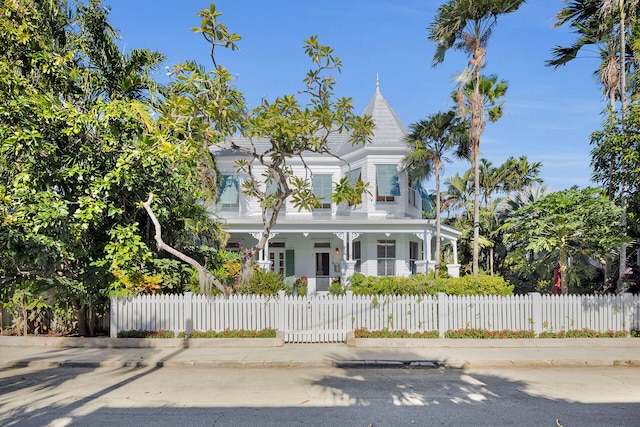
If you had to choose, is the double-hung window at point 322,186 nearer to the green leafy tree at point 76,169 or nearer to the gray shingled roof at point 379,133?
the gray shingled roof at point 379,133

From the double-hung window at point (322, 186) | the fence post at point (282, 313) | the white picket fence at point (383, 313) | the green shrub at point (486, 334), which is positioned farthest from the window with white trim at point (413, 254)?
the fence post at point (282, 313)

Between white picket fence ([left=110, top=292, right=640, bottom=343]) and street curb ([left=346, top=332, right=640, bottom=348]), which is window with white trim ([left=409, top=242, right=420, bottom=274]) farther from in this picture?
street curb ([left=346, top=332, right=640, bottom=348])

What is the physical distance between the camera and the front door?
930 inches

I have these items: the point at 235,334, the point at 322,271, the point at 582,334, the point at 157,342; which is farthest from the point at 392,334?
the point at 322,271

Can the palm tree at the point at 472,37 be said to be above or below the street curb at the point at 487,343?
above

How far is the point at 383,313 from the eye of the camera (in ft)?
39.8

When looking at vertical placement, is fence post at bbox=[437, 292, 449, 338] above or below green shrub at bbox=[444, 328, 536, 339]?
above

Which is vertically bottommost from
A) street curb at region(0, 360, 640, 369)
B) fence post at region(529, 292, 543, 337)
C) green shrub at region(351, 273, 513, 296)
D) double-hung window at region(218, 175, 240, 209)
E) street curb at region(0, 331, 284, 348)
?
street curb at region(0, 360, 640, 369)

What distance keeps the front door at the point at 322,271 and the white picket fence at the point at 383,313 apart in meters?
11.5

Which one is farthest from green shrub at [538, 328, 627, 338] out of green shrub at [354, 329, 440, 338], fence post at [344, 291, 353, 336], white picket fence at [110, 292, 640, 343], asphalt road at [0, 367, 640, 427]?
fence post at [344, 291, 353, 336]

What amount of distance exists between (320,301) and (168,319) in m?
3.93

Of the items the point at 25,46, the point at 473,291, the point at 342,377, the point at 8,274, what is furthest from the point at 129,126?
the point at 473,291

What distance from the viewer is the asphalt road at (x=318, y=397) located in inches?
246

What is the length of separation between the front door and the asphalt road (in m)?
14.1
